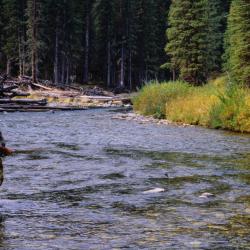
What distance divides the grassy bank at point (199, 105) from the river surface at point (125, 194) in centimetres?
347

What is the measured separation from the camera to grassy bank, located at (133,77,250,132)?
74.7 ft

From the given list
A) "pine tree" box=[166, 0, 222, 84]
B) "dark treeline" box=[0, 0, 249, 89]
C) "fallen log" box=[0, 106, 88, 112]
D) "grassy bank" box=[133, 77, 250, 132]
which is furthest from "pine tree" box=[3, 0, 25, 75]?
"grassy bank" box=[133, 77, 250, 132]

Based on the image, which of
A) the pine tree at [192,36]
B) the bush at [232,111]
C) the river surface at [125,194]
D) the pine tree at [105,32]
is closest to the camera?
the river surface at [125,194]

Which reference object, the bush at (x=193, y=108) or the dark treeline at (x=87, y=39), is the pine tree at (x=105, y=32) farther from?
the bush at (x=193, y=108)

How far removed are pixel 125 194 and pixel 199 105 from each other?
54.9ft

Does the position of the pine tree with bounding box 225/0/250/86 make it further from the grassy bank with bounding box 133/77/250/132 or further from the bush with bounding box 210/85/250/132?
the bush with bounding box 210/85/250/132

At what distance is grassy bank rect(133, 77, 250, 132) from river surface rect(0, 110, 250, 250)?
347 centimetres

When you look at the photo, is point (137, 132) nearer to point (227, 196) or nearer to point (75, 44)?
point (227, 196)

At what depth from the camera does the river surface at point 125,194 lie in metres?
7.33

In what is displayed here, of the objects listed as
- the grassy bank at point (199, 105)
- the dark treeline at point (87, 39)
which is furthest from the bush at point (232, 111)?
the dark treeline at point (87, 39)

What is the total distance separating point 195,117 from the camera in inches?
1022

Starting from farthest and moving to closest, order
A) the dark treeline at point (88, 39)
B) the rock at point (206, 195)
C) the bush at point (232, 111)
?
the dark treeline at point (88, 39) → the bush at point (232, 111) → the rock at point (206, 195)

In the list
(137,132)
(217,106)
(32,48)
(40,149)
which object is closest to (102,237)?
(40,149)

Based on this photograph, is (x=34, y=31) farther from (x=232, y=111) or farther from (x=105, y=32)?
(x=232, y=111)
